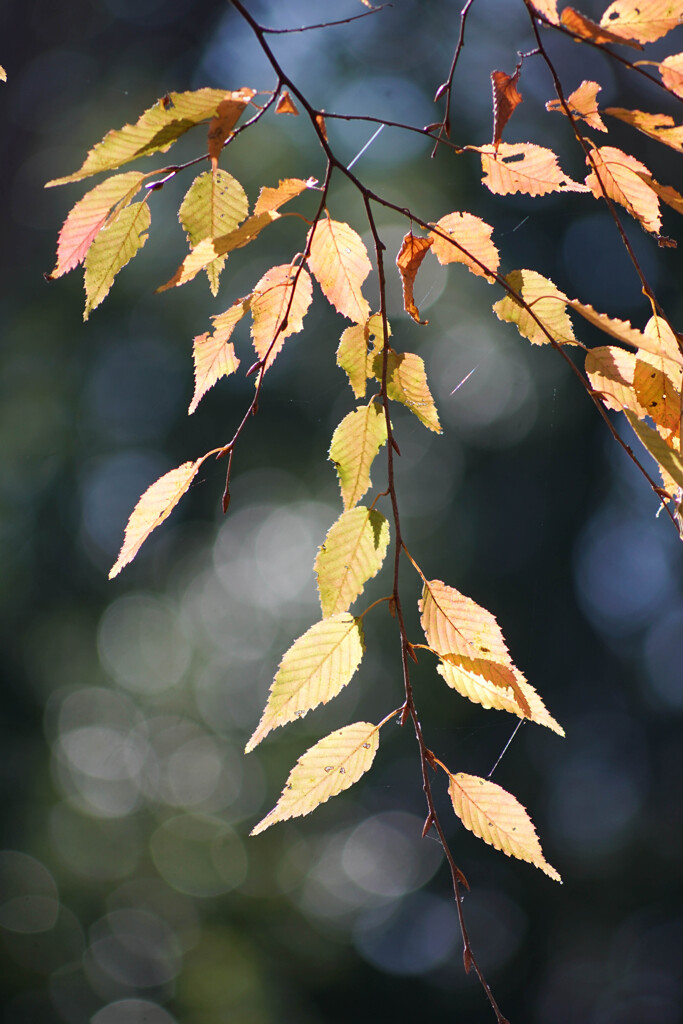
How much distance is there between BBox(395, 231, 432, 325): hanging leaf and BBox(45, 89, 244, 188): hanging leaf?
14 cm

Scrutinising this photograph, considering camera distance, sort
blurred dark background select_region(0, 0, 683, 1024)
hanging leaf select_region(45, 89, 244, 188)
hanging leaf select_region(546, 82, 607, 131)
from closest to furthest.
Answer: hanging leaf select_region(45, 89, 244, 188) → hanging leaf select_region(546, 82, 607, 131) → blurred dark background select_region(0, 0, 683, 1024)

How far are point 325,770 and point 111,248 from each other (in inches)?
13.4

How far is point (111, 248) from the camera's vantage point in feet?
1.58

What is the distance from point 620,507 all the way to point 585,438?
0.43 metres

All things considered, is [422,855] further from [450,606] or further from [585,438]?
[450,606]

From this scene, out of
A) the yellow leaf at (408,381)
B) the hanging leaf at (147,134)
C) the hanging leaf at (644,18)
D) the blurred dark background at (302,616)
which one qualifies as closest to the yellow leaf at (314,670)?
the yellow leaf at (408,381)

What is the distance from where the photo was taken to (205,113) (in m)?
0.42

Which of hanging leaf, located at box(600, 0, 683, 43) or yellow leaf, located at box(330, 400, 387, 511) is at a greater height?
hanging leaf, located at box(600, 0, 683, 43)

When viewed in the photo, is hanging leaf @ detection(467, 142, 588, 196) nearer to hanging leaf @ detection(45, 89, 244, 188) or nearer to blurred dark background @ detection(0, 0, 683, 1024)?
hanging leaf @ detection(45, 89, 244, 188)

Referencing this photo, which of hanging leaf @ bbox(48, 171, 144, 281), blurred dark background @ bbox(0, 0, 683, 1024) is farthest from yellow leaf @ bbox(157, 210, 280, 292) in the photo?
blurred dark background @ bbox(0, 0, 683, 1024)

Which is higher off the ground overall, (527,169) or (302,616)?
(527,169)

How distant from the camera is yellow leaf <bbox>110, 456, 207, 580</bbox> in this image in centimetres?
48

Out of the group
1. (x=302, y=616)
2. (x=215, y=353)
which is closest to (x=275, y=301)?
(x=215, y=353)

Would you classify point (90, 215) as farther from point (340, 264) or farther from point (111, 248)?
point (340, 264)
